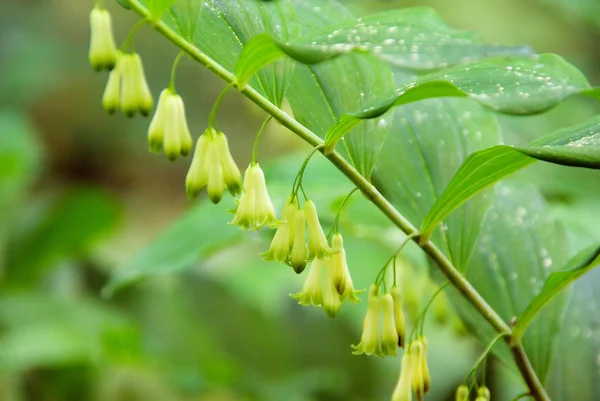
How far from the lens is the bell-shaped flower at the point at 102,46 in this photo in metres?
0.64

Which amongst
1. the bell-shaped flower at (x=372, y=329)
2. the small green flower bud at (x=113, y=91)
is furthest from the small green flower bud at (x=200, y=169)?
the bell-shaped flower at (x=372, y=329)

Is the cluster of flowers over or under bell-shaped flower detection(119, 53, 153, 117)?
under

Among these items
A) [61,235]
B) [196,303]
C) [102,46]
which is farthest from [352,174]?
[61,235]

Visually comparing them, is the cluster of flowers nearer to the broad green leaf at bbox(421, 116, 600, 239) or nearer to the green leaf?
the green leaf

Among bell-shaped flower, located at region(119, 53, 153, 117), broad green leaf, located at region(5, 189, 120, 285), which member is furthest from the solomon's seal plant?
broad green leaf, located at region(5, 189, 120, 285)

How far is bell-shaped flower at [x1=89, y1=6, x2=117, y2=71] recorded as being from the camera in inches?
25.4

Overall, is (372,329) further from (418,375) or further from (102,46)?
(102,46)

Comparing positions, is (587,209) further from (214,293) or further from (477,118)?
(214,293)

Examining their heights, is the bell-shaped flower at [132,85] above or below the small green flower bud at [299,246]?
above

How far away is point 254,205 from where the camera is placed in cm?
69

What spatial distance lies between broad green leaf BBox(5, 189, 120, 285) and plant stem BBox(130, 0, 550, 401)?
6.65ft

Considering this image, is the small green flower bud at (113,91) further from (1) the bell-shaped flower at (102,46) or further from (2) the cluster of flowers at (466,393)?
(2) the cluster of flowers at (466,393)

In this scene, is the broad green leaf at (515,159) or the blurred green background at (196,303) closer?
the broad green leaf at (515,159)

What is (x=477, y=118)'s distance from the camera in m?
0.93
